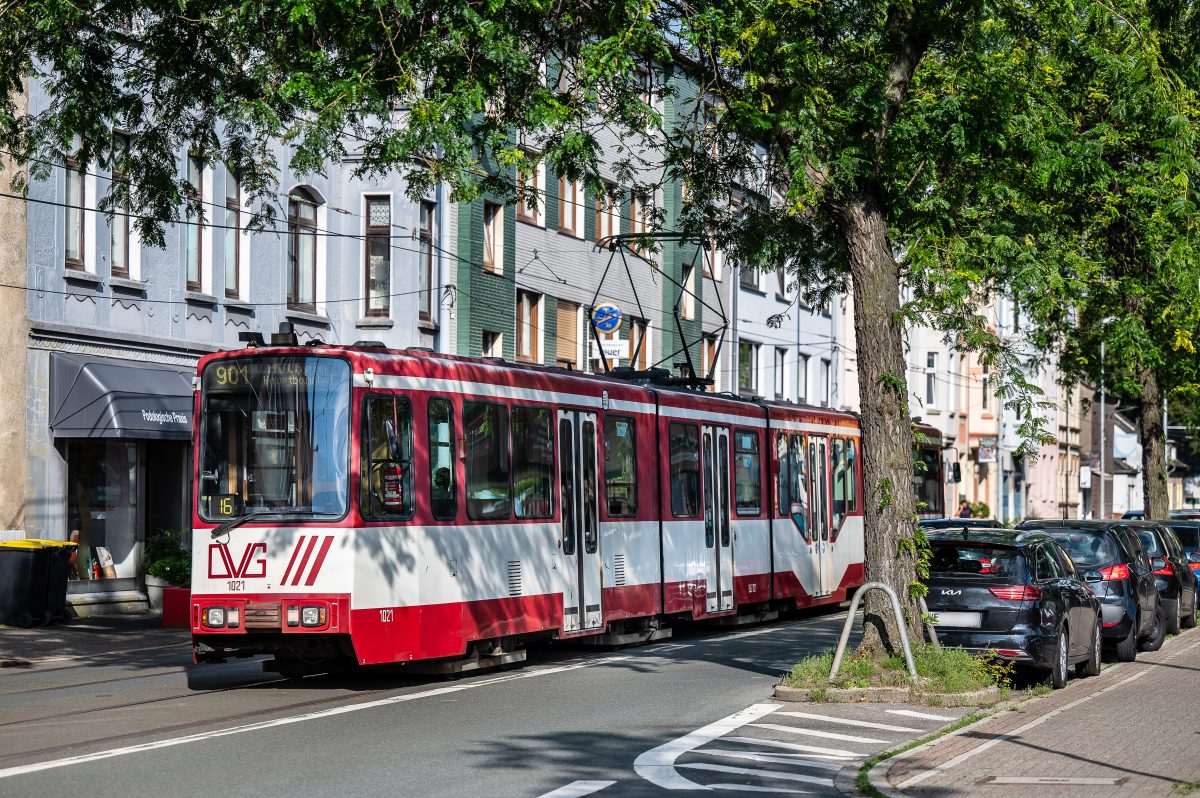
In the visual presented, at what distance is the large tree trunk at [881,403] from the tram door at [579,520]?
4251mm

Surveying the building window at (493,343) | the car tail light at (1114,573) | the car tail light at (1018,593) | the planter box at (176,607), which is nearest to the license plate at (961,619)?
the car tail light at (1018,593)

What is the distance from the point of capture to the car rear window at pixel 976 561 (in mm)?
16219

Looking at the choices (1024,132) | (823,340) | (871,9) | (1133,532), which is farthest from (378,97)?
(823,340)

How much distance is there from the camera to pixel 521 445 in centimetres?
1791

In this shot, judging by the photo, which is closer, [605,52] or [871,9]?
[605,52]

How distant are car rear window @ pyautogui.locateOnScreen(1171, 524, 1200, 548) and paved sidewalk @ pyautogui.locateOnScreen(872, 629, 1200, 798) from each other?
14144 mm

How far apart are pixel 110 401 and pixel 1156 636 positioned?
15367 millimetres

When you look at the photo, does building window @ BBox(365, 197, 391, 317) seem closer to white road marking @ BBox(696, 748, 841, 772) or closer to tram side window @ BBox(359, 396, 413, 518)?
tram side window @ BBox(359, 396, 413, 518)

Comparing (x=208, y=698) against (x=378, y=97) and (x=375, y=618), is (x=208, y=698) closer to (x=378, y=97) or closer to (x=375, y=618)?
(x=375, y=618)

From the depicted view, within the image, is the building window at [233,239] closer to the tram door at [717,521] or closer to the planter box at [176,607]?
the planter box at [176,607]

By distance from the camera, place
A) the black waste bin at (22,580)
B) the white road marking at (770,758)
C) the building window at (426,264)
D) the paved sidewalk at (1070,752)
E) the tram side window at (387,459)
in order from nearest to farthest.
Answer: the paved sidewalk at (1070,752), the white road marking at (770,758), the tram side window at (387,459), the black waste bin at (22,580), the building window at (426,264)

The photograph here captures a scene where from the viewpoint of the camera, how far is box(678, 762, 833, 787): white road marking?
10.6 metres

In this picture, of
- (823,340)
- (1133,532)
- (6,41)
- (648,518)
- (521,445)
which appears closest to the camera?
(6,41)

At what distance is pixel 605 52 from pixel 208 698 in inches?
255
